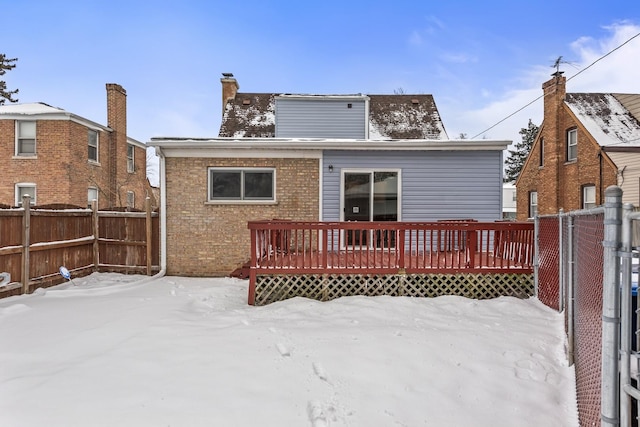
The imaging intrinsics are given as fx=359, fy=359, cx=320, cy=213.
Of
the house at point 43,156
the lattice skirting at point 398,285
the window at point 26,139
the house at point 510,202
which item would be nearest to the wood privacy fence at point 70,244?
the lattice skirting at point 398,285

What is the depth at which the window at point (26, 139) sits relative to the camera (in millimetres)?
14883

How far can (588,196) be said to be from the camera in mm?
15070

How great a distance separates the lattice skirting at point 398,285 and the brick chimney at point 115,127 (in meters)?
14.7

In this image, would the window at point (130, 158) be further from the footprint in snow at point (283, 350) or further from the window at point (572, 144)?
the window at point (572, 144)

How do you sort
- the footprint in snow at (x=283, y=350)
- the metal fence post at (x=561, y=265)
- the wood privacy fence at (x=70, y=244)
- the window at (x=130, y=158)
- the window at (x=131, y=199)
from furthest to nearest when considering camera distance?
1. the window at (x=130, y=158)
2. the window at (x=131, y=199)
3. the wood privacy fence at (x=70, y=244)
4. the metal fence post at (x=561, y=265)
5. the footprint in snow at (x=283, y=350)

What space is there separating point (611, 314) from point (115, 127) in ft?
64.1

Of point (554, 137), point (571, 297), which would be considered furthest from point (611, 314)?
point (554, 137)

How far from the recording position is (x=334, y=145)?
→ 8.49m

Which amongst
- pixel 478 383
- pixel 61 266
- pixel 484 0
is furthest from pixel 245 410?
pixel 484 0

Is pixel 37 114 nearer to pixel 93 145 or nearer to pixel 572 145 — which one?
pixel 93 145

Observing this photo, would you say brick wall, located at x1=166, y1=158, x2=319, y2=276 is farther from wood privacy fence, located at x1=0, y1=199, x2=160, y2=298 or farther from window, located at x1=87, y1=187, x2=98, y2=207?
window, located at x1=87, y1=187, x2=98, y2=207

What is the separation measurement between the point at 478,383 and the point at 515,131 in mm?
51290

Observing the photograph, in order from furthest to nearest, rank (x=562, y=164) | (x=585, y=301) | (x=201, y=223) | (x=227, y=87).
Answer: (x=227, y=87)
(x=562, y=164)
(x=201, y=223)
(x=585, y=301)

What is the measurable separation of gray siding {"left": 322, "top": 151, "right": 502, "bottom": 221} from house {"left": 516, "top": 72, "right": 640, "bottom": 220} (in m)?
8.44
